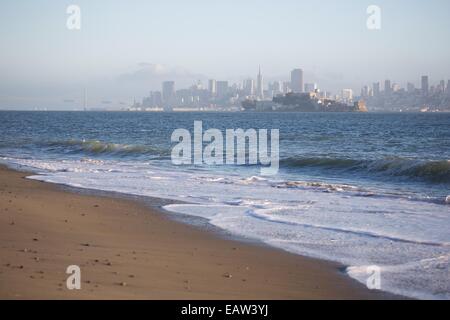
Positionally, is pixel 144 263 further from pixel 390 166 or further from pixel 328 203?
pixel 390 166

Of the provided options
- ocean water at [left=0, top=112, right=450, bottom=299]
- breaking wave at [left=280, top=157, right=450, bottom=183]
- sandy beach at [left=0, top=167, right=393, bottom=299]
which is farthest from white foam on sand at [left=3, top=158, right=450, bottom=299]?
breaking wave at [left=280, top=157, right=450, bottom=183]

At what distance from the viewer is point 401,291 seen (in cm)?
686

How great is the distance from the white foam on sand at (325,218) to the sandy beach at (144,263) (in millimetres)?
607

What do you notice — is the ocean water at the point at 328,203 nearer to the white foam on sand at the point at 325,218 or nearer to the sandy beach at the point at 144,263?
the white foam on sand at the point at 325,218

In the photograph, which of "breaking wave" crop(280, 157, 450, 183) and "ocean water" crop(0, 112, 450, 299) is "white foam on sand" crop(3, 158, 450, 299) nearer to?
"ocean water" crop(0, 112, 450, 299)

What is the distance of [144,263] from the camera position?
7684 millimetres

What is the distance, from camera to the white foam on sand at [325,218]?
7.99 m

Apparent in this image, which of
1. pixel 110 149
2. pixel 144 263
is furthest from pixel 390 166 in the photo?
pixel 110 149

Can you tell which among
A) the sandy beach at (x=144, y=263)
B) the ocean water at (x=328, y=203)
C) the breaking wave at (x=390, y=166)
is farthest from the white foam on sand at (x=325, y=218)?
the breaking wave at (x=390, y=166)

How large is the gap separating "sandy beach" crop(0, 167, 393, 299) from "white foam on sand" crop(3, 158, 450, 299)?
0.61 meters

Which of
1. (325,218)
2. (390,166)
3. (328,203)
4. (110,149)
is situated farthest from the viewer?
(110,149)

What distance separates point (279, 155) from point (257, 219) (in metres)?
18.4

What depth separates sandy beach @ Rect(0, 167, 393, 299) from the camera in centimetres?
639

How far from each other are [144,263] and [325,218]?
5.10m
